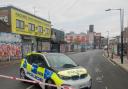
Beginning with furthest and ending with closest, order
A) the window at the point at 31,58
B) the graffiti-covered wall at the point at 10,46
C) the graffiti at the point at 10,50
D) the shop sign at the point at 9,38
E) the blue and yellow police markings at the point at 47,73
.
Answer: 1. the shop sign at the point at 9,38
2. the graffiti-covered wall at the point at 10,46
3. the graffiti at the point at 10,50
4. the window at the point at 31,58
5. the blue and yellow police markings at the point at 47,73

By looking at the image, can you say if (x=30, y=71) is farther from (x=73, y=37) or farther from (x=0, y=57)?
(x=73, y=37)

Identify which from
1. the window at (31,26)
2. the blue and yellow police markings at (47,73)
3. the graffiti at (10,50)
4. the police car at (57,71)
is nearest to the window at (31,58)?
the police car at (57,71)

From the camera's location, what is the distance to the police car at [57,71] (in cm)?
1092

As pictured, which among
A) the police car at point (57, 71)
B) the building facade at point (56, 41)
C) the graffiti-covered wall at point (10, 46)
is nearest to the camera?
the police car at point (57, 71)

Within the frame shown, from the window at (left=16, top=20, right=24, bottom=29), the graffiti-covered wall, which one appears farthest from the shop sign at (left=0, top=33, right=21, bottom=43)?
the window at (left=16, top=20, right=24, bottom=29)

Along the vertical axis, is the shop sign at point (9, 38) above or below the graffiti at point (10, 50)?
above

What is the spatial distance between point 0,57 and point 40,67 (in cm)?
2662

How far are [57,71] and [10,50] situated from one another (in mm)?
31574

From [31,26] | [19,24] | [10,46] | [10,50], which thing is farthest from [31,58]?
[31,26]

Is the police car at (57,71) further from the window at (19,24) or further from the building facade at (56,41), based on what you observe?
the building facade at (56,41)

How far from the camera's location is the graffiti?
39.2 metres

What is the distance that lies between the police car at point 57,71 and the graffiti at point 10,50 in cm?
2571

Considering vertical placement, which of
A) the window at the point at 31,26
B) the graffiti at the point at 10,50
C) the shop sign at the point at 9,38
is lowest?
the graffiti at the point at 10,50

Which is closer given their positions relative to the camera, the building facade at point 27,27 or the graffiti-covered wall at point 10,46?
the graffiti-covered wall at point 10,46
